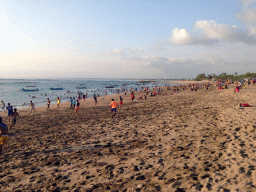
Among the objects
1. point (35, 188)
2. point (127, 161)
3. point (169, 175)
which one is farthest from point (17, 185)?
point (169, 175)

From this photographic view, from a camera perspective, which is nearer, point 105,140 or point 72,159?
point 72,159

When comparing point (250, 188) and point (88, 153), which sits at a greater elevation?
Answer: point (250, 188)

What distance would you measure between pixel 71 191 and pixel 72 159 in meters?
2.02

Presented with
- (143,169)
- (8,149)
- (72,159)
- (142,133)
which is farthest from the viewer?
(142,133)

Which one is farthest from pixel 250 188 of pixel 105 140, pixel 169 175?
pixel 105 140

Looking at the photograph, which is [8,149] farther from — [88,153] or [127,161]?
[127,161]

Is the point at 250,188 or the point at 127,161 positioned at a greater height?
the point at 250,188

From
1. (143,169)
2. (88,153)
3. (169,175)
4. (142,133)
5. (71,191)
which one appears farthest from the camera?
(142,133)

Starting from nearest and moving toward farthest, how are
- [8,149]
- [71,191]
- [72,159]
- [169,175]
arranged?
[71,191] → [169,175] → [72,159] → [8,149]

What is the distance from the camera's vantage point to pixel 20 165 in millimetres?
5730

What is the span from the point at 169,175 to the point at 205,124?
5.51 metres

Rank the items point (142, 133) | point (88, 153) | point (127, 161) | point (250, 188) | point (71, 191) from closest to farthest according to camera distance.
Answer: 1. point (250, 188)
2. point (71, 191)
3. point (127, 161)
4. point (88, 153)
5. point (142, 133)

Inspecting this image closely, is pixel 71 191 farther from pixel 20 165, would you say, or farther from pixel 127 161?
pixel 20 165

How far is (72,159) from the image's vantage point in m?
5.99
